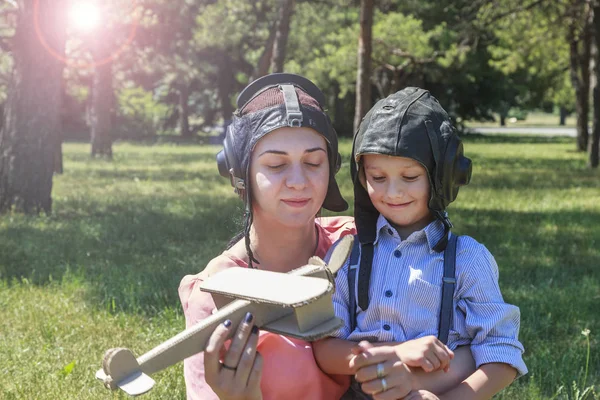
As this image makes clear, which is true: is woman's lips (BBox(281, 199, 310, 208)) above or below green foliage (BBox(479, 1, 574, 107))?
below

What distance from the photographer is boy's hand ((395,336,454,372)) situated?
219 centimetres

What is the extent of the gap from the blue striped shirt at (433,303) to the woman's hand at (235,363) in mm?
402

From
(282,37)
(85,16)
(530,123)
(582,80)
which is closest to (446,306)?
(282,37)

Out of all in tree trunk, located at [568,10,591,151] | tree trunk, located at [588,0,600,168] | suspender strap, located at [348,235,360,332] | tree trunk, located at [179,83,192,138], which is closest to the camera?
suspender strap, located at [348,235,360,332]

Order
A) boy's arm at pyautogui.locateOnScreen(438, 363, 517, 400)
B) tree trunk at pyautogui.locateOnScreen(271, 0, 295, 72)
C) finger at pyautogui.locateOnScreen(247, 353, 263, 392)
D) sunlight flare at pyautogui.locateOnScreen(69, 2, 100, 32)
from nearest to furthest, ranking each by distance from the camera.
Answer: finger at pyautogui.locateOnScreen(247, 353, 263, 392)
boy's arm at pyautogui.locateOnScreen(438, 363, 517, 400)
tree trunk at pyautogui.locateOnScreen(271, 0, 295, 72)
sunlight flare at pyautogui.locateOnScreen(69, 2, 100, 32)

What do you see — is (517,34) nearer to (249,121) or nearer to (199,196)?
(199,196)

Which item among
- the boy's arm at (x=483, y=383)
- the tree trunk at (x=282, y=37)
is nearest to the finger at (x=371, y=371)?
the boy's arm at (x=483, y=383)

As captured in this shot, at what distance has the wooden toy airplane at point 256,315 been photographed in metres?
1.84

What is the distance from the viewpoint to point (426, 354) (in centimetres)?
219

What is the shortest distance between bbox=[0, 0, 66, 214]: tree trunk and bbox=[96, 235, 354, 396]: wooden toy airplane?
8129mm

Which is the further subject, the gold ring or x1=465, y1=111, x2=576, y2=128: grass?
x1=465, y1=111, x2=576, y2=128: grass

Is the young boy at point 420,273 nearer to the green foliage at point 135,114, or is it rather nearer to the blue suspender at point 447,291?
the blue suspender at point 447,291

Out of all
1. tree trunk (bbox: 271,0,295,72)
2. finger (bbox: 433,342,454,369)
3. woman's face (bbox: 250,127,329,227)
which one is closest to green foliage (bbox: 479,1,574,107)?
tree trunk (bbox: 271,0,295,72)

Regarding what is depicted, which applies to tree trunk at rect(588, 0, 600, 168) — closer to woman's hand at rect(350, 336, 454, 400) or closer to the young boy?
the young boy
